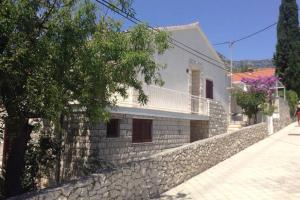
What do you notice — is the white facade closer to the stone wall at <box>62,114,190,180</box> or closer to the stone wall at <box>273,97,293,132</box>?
the stone wall at <box>62,114,190,180</box>

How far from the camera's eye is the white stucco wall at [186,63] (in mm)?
18344

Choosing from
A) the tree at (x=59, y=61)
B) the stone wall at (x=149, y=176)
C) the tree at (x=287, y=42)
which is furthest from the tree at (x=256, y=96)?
the tree at (x=59, y=61)

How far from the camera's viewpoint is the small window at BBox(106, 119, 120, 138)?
42.9ft

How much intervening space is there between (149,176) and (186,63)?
420 inches

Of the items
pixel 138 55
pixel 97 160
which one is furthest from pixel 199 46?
pixel 138 55

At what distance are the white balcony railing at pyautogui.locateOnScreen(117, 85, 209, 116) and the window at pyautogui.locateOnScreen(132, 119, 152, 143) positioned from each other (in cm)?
60

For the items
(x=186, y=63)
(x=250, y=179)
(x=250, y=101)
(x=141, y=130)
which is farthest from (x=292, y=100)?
(x=250, y=179)

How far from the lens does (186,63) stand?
65.5 ft

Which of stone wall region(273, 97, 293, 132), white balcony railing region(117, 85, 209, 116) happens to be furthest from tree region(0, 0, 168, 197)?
stone wall region(273, 97, 293, 132)

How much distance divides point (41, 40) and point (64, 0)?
1077mm

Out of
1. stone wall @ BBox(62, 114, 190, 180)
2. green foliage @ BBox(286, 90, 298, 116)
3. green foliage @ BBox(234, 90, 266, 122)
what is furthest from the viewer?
green foliage @ BBox(286, 90, 298, 116)

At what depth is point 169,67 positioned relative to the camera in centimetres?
1831

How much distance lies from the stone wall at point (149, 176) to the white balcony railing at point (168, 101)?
2.54m

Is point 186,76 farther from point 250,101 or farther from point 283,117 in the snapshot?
point 283,117
